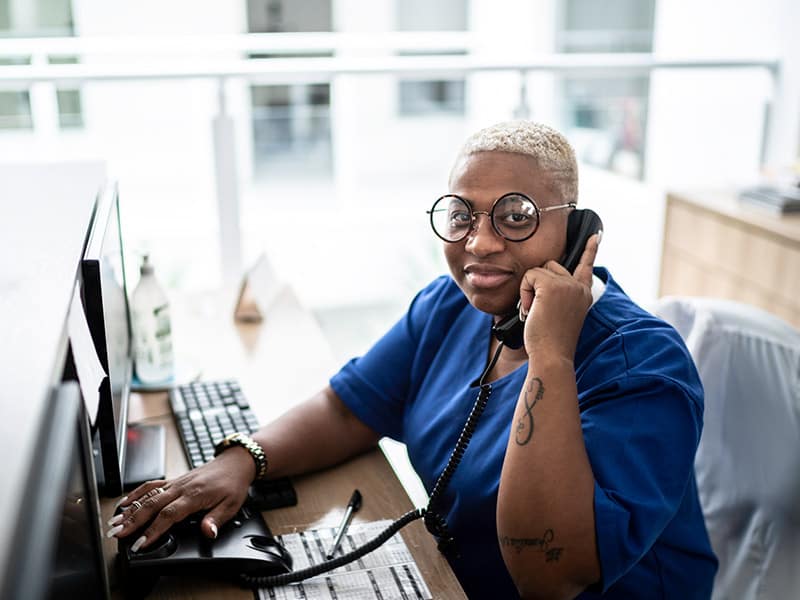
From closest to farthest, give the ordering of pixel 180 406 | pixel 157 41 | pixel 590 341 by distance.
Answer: pixel 590 341, pixel 180 406, pixel 157 41

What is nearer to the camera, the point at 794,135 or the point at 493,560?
the point at 493,560

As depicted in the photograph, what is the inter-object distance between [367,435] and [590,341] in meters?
0.42

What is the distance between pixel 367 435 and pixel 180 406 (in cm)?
34

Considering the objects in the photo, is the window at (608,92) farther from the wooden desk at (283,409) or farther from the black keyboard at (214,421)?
the black keyboard at (214,421)

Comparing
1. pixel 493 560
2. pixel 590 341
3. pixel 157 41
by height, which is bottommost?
pixel 493 560

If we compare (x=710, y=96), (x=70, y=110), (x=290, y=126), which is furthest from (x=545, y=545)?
(x=70, y=110)

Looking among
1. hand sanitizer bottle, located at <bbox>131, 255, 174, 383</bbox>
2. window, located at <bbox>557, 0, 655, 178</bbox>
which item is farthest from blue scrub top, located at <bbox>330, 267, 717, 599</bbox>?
window, located at <bbox>557, 0, 655, 178</bbox>

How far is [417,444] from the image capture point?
125 centimetres

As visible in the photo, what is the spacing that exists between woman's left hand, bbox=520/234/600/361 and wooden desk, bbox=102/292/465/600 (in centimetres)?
30

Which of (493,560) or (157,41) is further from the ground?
(157,41)

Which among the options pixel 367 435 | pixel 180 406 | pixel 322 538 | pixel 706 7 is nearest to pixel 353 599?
pixel 322 538

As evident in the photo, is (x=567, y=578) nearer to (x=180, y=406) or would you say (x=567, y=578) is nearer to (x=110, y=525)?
(x=110, y=525)

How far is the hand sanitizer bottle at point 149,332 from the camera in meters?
1.55

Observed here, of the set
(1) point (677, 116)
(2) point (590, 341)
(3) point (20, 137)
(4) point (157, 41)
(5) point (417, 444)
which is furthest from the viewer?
(3) point (20, 137)
